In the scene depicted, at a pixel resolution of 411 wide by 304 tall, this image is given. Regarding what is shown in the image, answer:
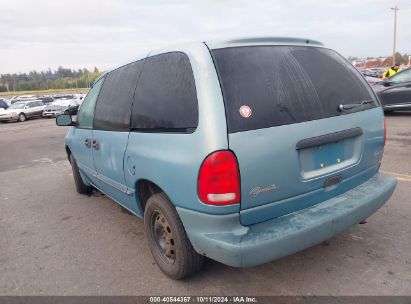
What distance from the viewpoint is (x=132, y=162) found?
3010 mm

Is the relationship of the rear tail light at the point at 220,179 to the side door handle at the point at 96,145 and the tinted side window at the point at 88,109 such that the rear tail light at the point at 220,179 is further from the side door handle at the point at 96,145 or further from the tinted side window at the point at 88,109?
the tinted side window at the point at 88,109

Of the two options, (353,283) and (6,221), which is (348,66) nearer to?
(353,283)

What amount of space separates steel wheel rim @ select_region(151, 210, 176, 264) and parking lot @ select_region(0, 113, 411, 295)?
184 millimetres

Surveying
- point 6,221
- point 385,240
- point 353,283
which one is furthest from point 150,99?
point 6,221

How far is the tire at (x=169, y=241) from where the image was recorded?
8.68 feet

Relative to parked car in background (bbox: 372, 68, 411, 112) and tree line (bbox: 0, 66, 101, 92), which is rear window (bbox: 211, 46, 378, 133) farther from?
tree line (bbox: 0, 66, 101, 92)

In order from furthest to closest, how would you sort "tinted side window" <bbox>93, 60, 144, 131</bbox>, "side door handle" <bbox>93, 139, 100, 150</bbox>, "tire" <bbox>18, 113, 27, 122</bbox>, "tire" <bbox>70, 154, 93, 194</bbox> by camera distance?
"tire" <bbox>18, 113, 27, 122</bbox> < "tire" <bbox>70, 154, 93, 194</bbox> < "side door handle" <bbox>93, 139, 100, 150</bbox> < "tinted side window" <bbox>93, 60, 144, 131</bbox>

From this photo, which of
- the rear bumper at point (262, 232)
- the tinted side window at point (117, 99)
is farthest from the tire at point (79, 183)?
the rear bumper at point (262, 232)

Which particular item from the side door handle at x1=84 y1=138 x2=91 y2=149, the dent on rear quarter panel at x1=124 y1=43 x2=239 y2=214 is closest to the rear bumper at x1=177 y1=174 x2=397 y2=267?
the dent on rear quarter panel at x1=124 y1=43 x2=239 y2=214

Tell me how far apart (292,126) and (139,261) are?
186 cm

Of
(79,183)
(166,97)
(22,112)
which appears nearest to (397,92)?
(79,183)

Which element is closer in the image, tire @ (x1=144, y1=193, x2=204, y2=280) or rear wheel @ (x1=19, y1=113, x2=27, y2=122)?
tire @ (x1=144, y1=193, x2=204, y2=280)

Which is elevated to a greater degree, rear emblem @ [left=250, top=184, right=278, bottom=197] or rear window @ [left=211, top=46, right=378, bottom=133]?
rear window @ [left=211, top=46, right=378, bottom=133]

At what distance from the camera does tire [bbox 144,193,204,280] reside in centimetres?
264
